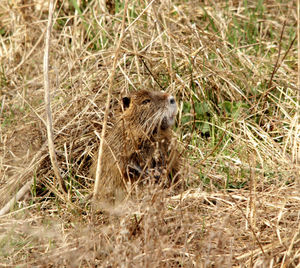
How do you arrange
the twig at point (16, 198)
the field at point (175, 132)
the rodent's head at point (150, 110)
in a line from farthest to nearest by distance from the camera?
1. the rodent's head at point (150, 110)
2. the twig at point (16, 198)
3. the field at point (175, 132)

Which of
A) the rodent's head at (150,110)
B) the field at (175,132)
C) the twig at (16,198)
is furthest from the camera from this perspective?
the rodent's head at (150,110)

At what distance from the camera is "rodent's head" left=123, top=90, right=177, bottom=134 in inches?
145

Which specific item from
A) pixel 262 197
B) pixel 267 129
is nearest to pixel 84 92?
pixel 267 129

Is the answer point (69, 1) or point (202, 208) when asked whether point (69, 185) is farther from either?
point (69, 1)

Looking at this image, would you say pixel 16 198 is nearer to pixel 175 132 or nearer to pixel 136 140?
pixel 136 140

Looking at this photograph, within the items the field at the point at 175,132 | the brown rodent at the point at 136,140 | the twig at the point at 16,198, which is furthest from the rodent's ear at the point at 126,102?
the twig at the point at 16,198

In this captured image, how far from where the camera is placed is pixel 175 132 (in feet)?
14.1

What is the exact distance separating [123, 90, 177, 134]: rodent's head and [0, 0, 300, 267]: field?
24cm

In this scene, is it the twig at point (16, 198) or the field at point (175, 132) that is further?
the twig at point (16, 198)

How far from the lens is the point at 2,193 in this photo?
3734 mm

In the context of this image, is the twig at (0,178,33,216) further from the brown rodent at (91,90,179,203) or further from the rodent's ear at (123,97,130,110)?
the rodent's ear at (123,97,130,110)

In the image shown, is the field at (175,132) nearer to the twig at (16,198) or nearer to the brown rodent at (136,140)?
the twig at (16,198)

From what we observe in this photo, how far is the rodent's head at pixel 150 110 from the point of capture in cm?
368

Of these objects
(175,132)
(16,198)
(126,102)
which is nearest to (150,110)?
(126,102)
